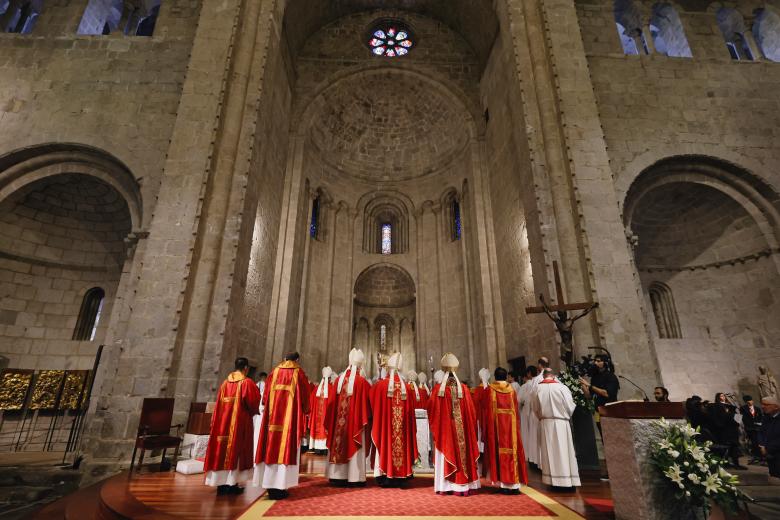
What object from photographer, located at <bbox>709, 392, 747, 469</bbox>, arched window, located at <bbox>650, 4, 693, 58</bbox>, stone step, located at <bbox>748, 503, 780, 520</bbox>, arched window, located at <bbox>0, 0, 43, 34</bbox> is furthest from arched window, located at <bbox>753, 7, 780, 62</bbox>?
arched window, located at <bbox>0, 0, 43, 34</bbox>

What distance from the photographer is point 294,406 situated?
470 centimetres

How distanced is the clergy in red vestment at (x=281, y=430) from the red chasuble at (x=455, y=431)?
1.70m

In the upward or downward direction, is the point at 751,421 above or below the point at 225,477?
above

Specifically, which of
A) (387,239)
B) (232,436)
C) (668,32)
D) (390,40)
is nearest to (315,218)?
(387,239)

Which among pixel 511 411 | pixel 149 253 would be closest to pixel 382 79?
pixel 149 253

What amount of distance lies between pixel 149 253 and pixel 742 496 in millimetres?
9143

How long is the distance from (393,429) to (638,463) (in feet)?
9.31

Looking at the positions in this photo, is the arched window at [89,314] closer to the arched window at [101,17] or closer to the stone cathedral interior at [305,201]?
the stone cathedral interior at [305,201]

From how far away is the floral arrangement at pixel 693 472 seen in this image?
2.91 metres

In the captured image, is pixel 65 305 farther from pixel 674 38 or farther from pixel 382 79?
pixel 674 38

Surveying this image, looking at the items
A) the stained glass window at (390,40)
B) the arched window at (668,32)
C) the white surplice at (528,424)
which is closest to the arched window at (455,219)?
the stained glass window at (390,40)

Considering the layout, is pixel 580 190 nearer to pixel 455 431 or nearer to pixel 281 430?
pixel 455 431

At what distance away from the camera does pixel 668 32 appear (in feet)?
40.7

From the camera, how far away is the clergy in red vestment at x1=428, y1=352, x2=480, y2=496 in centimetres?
454
